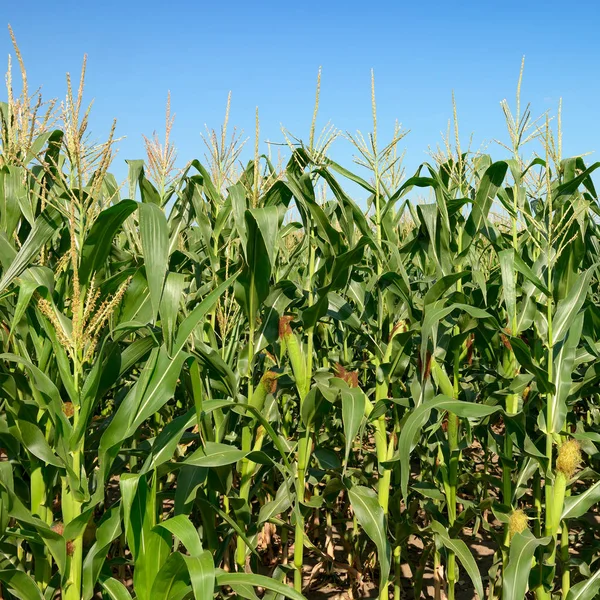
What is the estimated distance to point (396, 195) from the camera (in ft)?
9.76

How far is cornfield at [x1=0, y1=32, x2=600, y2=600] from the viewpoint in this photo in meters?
2.06

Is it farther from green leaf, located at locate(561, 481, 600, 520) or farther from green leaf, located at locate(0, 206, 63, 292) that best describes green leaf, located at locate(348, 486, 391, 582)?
green leaf, located at locate(0, 206, 63, 292)

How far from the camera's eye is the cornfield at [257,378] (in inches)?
81.2

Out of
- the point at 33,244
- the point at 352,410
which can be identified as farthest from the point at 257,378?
the point at 33,244

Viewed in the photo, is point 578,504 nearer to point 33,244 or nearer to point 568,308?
point 568,308

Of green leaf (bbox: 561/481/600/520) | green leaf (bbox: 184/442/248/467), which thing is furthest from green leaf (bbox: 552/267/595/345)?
green leaf (bbox: 184/442/248/467)

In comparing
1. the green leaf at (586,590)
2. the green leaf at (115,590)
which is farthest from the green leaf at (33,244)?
the green leaf at (586,590)

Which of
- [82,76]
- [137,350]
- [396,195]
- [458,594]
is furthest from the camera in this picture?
[458,594]

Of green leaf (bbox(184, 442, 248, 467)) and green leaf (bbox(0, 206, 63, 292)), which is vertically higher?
green leaf (bbox(0, 206, 63, 292))

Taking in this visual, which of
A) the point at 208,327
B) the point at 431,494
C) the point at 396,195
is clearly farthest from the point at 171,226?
the point at 431,494

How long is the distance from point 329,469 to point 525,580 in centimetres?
98

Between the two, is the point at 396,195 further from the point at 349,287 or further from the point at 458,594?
the point at 458,594

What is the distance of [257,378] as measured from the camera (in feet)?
12.0

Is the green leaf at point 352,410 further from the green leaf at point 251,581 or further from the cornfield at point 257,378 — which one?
the green leaf at point 251,581
